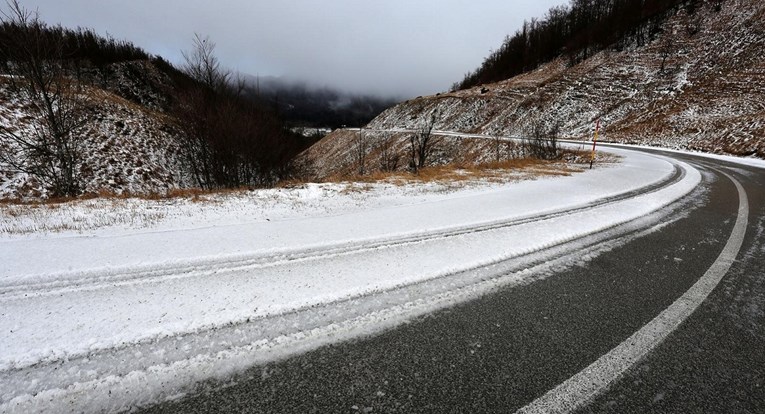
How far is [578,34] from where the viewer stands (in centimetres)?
7488

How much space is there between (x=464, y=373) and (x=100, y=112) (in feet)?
113

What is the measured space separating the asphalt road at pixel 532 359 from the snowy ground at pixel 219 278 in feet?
0.86

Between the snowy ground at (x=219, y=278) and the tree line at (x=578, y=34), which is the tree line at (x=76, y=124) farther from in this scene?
the tree line at (x=578, y=34)

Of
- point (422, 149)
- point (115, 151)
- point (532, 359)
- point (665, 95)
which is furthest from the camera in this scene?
point (665, 95)

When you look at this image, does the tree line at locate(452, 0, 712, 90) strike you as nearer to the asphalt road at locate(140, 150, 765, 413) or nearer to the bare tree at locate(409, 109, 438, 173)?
the bare tree at locate(409, 109, 438, 173)

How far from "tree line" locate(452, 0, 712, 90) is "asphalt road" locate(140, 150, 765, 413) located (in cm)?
7216

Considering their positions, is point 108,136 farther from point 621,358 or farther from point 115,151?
point 621,358

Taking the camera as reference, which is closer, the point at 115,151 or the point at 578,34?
the point at 115,151

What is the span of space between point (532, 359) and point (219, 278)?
3207mm

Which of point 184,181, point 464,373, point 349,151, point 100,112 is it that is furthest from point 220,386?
point 349,151

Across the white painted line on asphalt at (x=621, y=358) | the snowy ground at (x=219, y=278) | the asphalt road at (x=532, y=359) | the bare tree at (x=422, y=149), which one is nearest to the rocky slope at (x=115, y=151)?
the snowy ground at (x=219, y=278)

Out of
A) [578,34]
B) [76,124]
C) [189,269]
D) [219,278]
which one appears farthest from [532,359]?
[578,34]

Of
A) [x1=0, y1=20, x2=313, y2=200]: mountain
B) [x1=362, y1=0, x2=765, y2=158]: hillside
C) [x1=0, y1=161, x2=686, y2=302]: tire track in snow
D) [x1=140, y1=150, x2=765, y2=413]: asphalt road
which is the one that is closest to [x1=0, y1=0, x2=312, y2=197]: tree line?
[x1=0, y1=20, x2=313, y2=200]: mountain

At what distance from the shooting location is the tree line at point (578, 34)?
5862 cm
